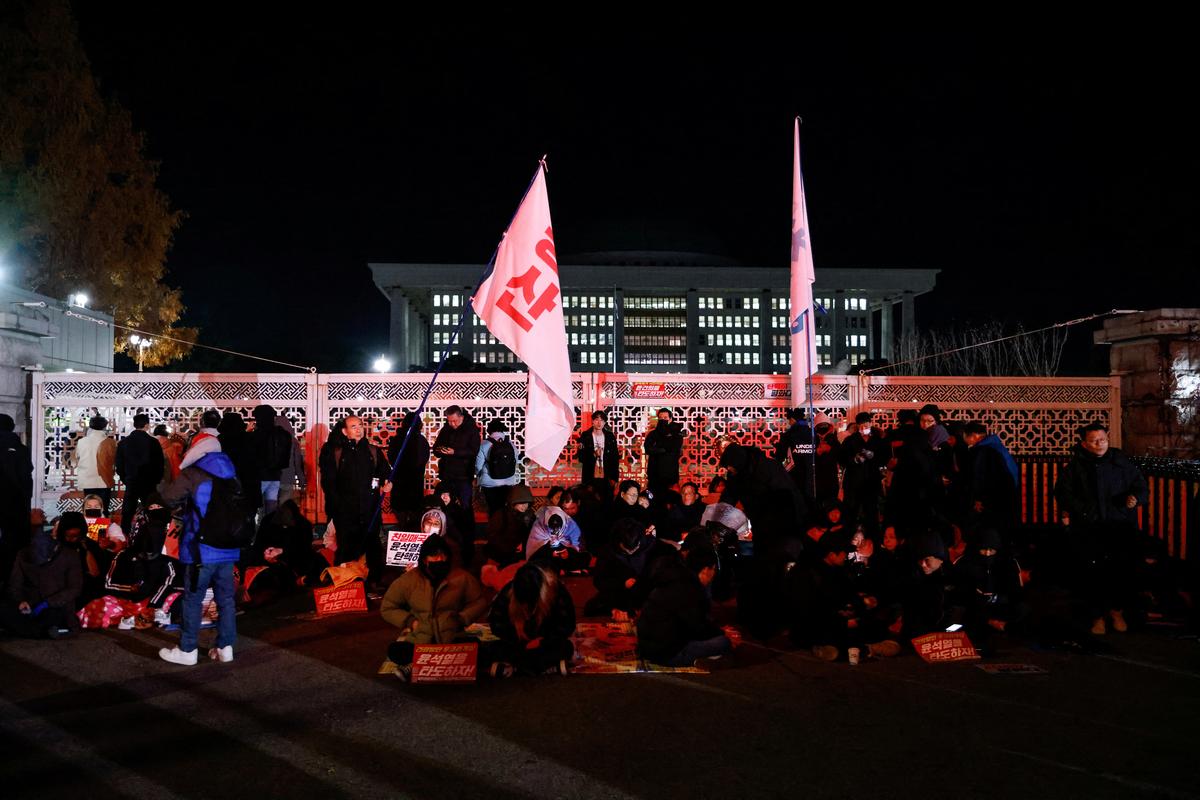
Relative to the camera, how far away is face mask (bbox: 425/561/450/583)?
240 inches

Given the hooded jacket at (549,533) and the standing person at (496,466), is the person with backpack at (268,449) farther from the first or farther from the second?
the hooded jacket at (549,533)

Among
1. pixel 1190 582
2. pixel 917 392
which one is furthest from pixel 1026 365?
pixel 1190 582

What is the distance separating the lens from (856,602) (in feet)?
21.4

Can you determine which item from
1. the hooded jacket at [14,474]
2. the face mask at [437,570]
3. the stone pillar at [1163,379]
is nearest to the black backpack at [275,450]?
the hooded jacket at [14,474]

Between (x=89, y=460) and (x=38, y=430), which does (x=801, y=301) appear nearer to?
(x=89, y=460)

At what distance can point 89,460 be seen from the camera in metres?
10.3

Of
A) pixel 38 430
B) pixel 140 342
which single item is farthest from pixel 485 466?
pixel 140 342

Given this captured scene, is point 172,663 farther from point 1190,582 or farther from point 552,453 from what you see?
point 1190,582

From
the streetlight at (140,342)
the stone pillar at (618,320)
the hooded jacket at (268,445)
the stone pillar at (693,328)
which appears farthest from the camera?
the stone pillar at (693,328)

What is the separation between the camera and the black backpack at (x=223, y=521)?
564 centimetres

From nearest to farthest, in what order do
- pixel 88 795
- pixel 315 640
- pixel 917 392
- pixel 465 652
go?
pixel 88 795 < pixel 465 652 < pixel 315 640 < pixel 917 392

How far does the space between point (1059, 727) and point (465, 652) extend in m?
3.52

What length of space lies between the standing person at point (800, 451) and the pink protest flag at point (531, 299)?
3.30 meters

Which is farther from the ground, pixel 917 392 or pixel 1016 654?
pixel 917 392
